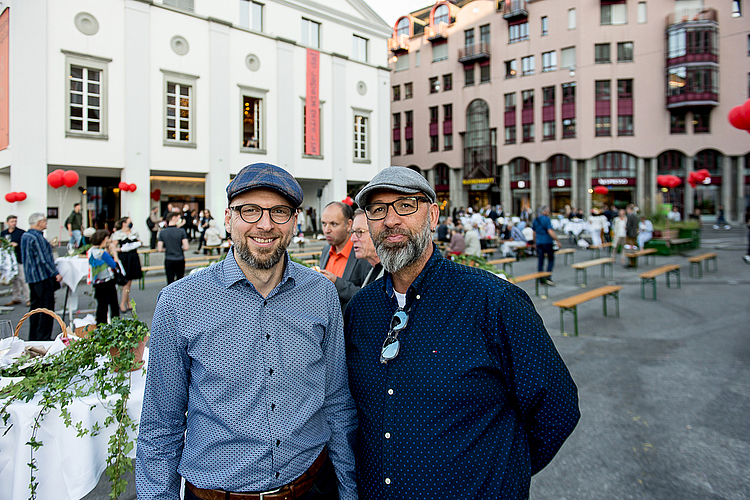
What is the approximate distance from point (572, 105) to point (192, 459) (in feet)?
142

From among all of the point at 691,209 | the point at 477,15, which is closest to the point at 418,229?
the point at 691,209

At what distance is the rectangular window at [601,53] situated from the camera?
125 ft

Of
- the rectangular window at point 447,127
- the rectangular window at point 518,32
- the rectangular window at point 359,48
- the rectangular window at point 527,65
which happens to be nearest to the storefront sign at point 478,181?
the rectangular window at point 447,127

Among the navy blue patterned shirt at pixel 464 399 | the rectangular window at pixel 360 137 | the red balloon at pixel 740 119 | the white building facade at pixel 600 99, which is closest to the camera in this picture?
the navy blue patterned shirt at pixel 464 399

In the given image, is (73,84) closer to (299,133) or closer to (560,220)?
(299,133)

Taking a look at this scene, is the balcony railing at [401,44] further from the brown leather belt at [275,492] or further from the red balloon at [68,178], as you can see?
the brown leather belt at [275,492]

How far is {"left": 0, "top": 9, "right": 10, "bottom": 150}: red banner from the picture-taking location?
16344 mm

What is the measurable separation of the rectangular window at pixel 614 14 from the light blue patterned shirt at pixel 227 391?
45.6 m

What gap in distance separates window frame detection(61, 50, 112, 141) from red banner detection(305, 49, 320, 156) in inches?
367

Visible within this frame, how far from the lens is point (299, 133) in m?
23.9

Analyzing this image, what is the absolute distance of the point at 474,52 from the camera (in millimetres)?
43594

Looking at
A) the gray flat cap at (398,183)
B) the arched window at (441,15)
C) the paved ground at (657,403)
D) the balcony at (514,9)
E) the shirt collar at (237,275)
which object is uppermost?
the arched window at (441,15)

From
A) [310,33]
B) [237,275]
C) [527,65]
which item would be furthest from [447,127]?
[237,275]

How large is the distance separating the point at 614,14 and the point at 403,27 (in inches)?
822
